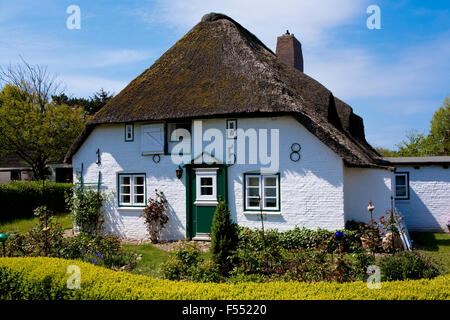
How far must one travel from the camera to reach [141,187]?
12.5 m

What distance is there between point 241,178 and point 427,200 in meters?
7.96

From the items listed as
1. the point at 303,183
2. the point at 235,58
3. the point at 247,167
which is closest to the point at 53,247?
the point at 247,167

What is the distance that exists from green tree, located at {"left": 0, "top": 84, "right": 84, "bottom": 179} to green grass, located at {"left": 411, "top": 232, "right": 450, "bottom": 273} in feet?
66.8

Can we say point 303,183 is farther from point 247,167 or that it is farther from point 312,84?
point 312,84

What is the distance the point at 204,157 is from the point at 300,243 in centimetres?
393

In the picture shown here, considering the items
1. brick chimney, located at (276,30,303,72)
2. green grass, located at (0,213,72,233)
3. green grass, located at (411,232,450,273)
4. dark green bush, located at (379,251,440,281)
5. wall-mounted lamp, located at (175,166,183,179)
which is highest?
brick chimney, located at (276,30,303,72)

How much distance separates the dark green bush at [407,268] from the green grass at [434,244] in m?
2.80

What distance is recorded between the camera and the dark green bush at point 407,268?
18.9ft

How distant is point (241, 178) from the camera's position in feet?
36.5

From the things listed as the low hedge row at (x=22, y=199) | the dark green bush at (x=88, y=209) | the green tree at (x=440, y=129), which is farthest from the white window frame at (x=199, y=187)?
the green tree at (x=440, y=129)

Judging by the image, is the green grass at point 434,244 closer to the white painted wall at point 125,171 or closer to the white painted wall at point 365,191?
the white painted wall at point 365,191

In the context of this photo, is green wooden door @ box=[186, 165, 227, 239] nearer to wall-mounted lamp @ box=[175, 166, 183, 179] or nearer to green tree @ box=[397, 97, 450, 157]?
wall-mounted lamp @ box=[175, 166, 183, 179]

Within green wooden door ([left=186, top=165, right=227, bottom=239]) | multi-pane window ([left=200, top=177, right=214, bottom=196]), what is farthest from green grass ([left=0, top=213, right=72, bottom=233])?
multi-pane window ([left=200, top=177, right=214, bottom=196])

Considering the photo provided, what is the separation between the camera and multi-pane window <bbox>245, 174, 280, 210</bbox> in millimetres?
10875
